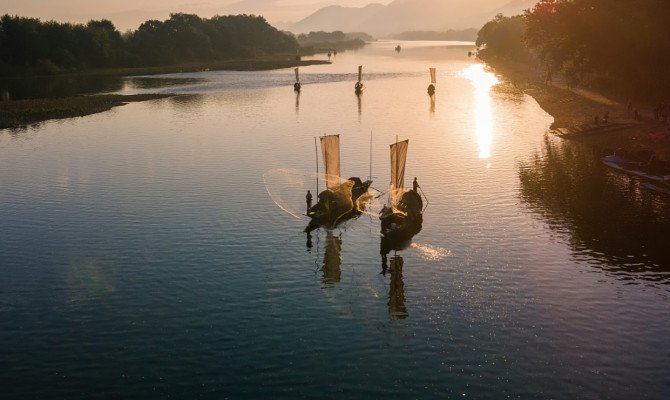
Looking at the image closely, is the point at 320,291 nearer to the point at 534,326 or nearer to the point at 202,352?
the point at 202,352

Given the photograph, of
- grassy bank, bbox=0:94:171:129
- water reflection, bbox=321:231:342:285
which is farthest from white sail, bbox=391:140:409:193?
grassy bank, bbox=0:94:171:129

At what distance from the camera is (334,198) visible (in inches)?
2362

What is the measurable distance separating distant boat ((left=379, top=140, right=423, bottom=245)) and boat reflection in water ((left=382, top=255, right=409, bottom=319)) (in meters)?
3.87

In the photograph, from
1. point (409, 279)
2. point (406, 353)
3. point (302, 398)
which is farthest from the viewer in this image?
point (409, 279)

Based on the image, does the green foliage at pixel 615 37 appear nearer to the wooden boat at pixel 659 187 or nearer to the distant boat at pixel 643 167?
the distant boat at pixel 643 167

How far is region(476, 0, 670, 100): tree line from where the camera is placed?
104688 mm

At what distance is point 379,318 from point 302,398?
406 inches

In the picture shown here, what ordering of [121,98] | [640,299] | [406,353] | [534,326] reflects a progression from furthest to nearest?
[121,98] < [640,299] < [534,326] < [406,353]

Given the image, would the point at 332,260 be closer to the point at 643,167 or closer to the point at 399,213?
the point at 399,213

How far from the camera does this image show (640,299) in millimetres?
42656

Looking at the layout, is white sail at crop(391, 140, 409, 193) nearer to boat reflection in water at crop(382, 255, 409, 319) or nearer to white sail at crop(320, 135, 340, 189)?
white sail at crop(320, 135, 340, 189)

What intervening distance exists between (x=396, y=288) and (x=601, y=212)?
30020mm

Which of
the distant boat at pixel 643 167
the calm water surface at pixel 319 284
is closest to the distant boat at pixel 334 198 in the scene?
the calm water surface at pixel 319 284

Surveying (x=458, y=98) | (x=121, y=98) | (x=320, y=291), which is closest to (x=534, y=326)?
(x=320, y=291)
